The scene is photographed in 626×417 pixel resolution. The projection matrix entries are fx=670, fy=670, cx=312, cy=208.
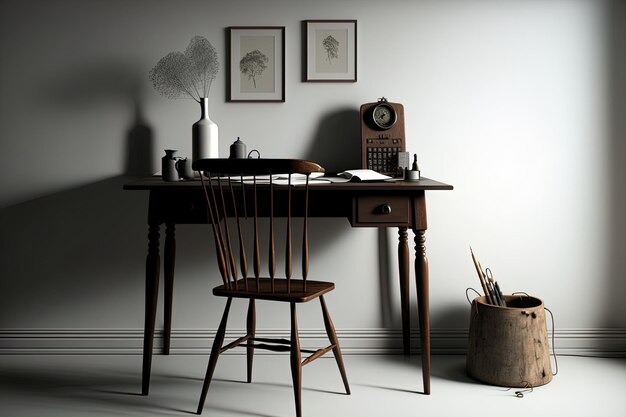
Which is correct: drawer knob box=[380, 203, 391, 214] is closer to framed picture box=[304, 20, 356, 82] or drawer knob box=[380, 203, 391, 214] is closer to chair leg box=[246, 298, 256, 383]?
chair leg box=[246, 298, 256, 383]

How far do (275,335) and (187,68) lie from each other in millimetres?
1313

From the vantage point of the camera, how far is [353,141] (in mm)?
3199

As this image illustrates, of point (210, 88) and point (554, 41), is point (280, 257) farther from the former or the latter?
point (554, 41)

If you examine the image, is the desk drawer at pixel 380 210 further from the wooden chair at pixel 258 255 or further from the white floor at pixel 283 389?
the white floor at pixel 283 389

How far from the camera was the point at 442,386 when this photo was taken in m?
2.72

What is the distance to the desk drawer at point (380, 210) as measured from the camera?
2574mm

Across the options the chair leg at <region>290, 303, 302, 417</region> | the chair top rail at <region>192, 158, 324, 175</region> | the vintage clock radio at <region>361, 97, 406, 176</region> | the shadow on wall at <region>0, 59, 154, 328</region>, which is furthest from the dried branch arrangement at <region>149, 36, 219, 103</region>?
the chair leg at <region>290, 303, 302, 417</region>

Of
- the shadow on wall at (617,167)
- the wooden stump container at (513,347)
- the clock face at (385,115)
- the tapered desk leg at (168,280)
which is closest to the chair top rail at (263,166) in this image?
the tapered desk leg at (168,280)

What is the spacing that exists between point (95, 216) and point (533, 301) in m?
2.05

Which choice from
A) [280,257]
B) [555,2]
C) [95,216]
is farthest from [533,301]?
[95,216]

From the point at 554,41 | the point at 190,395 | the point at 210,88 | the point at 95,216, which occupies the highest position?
the point at 554,41

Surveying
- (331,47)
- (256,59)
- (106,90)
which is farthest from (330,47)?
(106,90)

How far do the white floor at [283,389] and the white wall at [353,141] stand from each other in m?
0.24

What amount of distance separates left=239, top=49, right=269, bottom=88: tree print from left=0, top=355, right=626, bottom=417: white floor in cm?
133
